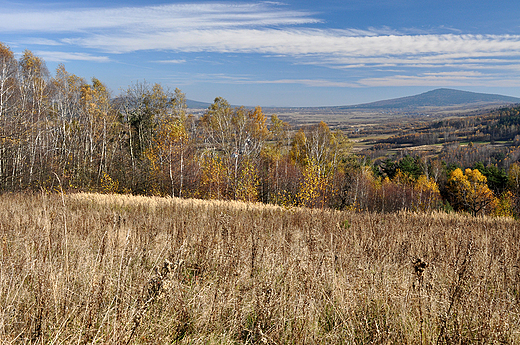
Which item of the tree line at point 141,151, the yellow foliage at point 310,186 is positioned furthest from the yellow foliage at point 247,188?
the yellow foliage at point 310,186

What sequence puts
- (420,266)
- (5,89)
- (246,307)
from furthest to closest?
(5,89), (246,307), (420,266)

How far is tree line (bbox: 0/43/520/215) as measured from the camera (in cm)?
1997

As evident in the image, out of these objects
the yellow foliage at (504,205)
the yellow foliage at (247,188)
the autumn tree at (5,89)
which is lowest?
the yellow foliage at (504,205)

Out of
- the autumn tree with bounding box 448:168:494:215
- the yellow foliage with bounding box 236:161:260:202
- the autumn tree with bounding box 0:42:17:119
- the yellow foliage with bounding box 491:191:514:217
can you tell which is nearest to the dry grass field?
the yellow foliage with bounding box 236:161:260:202

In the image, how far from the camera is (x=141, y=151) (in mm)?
35531

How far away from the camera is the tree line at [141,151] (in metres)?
20.0

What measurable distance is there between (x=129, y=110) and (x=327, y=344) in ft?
123

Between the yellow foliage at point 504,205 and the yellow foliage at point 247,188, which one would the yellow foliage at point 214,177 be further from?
Result: the yellow foliage at point 504,205

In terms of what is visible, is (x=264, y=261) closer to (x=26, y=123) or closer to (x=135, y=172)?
(x=26, y=123)

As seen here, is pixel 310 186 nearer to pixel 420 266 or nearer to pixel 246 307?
pixel 246 307

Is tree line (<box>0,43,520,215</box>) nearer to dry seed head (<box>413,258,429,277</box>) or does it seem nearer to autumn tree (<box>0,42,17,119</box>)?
autumn tree (<box>0,42,17,119</box>)

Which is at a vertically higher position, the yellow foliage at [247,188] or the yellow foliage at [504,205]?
the yellow foliage at [247,188]

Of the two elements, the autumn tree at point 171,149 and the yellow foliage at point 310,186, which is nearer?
the yellow foliage at point 310,186

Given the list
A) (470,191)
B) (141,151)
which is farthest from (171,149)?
(470,191)
